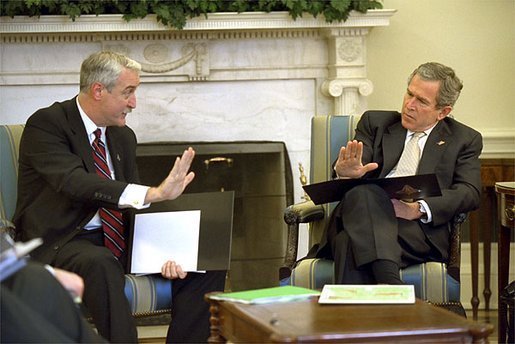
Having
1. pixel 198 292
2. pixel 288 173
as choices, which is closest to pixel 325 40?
pixel 288 173

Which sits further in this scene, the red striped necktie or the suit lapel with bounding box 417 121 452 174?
A: the suit lapel with bounding box 417 121 452 174

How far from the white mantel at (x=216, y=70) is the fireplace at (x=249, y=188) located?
77 millimetres

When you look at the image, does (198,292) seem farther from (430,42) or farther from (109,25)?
(430,42)

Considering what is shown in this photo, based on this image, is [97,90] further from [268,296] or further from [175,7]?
[175,7]

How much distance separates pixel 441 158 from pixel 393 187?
403 millimetres

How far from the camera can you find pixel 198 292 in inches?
145

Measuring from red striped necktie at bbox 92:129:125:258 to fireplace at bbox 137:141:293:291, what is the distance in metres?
1.58

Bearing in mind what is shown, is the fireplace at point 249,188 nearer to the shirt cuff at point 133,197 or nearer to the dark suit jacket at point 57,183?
the dark suit jacket at point 57,183

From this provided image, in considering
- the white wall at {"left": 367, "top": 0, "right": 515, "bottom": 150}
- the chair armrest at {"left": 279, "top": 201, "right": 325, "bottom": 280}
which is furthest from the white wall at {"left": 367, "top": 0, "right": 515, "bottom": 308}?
Answer: the chair armrest at {"left": 279, "top": 201, "right": 325, "bottom": 280}

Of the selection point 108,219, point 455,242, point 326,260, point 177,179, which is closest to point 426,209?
point 455,242

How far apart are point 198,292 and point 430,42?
2460mm

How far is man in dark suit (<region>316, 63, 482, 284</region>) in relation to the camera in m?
3.70

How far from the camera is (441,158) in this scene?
404cm

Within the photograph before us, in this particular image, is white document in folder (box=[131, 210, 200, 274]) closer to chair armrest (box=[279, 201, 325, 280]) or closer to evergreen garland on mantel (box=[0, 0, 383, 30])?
chair armrest (box=[279, 201, 325, 280])
